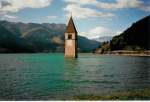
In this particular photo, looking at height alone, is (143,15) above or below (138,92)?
above

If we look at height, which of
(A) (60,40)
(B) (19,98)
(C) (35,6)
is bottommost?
(B) (19,98)

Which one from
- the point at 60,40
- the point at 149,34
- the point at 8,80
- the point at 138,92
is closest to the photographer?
the point at 138,92

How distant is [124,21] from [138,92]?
7.28ft

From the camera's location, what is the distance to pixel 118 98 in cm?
913

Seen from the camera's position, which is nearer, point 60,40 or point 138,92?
Answer: point 138,92

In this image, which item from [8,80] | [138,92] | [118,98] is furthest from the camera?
[8,80]

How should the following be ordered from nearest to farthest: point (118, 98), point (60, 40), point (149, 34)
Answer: point (118, 98) → point (149, 34) → point (60, 40)

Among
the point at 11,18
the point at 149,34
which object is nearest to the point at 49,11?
the point at 11,18

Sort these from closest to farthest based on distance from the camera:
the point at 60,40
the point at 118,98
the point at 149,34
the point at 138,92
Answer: the point at 118,98
the point at 138,92
the point at 149,34
the point at 60,40

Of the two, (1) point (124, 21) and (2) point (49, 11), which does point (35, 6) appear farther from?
(1) point (124, 21)

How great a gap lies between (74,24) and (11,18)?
1882 mm

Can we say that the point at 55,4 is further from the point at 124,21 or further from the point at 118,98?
the point at 118,98

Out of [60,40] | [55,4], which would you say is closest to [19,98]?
[55,4]

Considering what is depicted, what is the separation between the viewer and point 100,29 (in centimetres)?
1109
